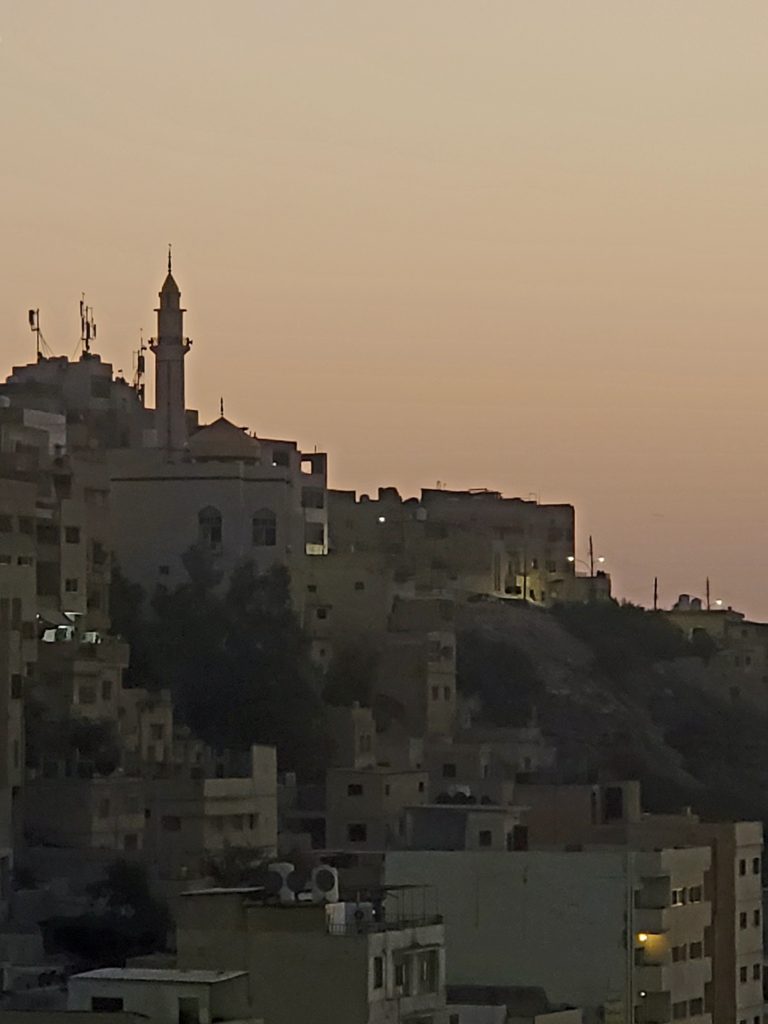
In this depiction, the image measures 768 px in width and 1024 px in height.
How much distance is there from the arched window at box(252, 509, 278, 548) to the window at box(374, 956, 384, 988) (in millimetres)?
29868

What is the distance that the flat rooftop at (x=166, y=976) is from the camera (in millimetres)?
26453

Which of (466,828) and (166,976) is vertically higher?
(466,828)

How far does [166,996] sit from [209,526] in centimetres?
3275

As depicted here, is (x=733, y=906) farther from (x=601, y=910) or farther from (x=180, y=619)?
(x=180, y=619)

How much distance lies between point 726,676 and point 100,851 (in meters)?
33.3

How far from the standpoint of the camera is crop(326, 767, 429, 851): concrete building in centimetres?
4859

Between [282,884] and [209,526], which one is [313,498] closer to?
[209,526]

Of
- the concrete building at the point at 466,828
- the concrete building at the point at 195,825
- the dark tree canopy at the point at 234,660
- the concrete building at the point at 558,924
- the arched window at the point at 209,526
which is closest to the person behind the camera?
the concrete building at the point at 558,924

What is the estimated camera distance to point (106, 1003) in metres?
26.7

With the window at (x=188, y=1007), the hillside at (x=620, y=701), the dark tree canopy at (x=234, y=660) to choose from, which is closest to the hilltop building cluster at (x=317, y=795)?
the window at (x=188, y=1007)

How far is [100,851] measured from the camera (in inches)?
1735

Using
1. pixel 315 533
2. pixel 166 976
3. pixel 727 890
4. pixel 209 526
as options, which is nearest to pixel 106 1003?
pixel 166 976

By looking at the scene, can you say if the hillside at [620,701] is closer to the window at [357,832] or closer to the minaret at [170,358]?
the minaret at [170,358]

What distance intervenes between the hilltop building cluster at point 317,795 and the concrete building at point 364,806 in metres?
0.05
